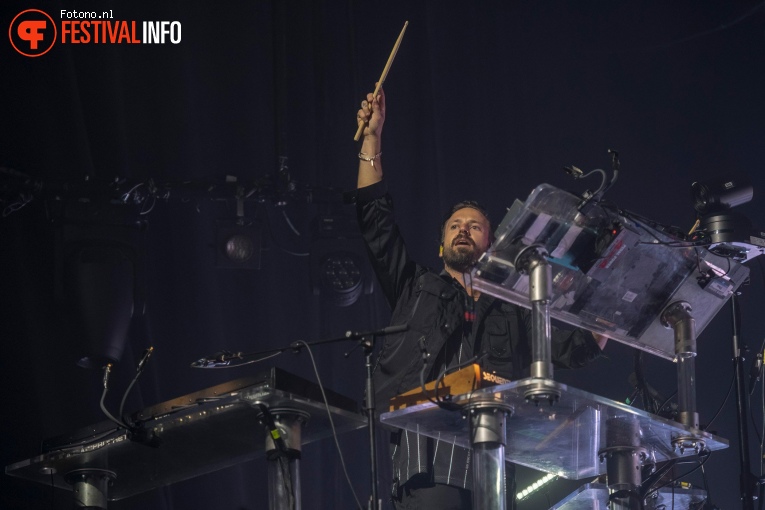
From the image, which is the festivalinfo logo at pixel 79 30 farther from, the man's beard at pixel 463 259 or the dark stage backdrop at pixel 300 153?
the man's beard at pixel 463 259

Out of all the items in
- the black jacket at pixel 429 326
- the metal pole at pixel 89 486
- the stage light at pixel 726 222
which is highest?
the stage light at pixel 726 222

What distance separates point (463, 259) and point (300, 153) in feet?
7.16

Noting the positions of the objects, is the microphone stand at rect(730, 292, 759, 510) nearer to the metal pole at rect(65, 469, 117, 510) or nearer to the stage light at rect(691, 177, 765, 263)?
the stage light at rect(691, 177, 765, 263)

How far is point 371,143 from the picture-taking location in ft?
14.3

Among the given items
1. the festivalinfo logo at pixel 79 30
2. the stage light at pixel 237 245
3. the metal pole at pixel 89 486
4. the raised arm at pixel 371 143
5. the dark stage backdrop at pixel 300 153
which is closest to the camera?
the metal pole at pixel 89 486

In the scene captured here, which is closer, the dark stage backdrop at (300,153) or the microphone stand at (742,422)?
the microphone stand at (742,422)

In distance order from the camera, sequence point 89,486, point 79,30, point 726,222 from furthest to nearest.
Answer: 1. point 79,30
2. point 726,222
3. point 89,486

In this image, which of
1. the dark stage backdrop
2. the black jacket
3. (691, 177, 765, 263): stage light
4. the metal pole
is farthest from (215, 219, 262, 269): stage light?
(691, 177, 765, 263): stage light

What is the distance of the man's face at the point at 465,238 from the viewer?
4.56 metres

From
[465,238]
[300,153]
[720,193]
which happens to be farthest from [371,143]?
[300,153]

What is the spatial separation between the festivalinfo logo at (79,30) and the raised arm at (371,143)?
2420mm

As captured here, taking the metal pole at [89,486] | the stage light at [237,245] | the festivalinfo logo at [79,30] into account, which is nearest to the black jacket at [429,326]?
the metal pole at [89,486]

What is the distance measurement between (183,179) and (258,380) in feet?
10.1

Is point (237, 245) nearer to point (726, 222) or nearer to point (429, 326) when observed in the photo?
point (429, 326)
